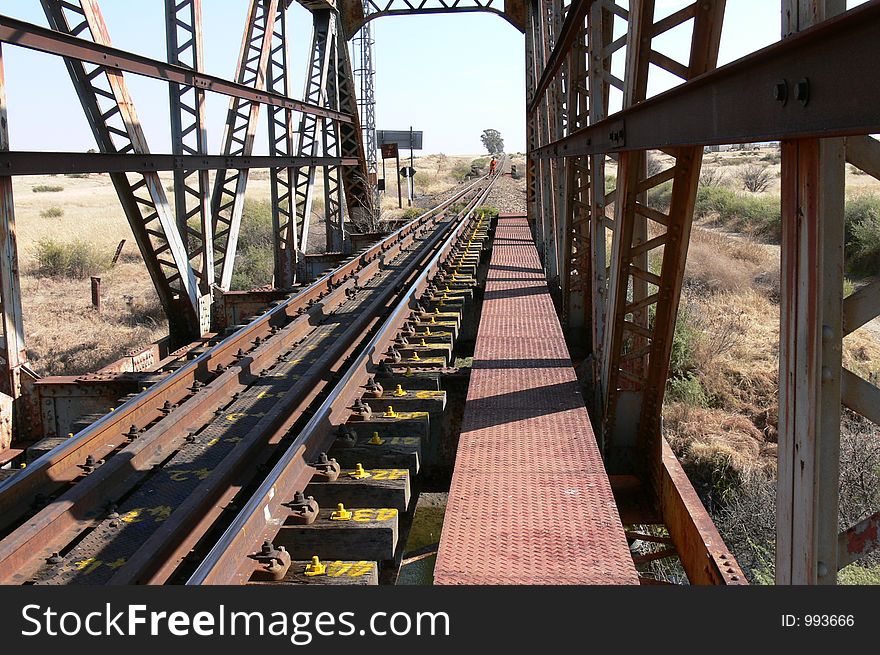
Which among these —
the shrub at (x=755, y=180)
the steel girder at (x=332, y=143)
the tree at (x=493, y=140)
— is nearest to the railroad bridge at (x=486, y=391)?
the steel girder at (x=332, y=143)

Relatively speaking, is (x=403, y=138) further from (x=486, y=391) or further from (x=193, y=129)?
(x=486, y=391)

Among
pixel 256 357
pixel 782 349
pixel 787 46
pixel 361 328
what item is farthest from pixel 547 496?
pixel 361 328

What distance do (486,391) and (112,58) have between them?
5.45 metres

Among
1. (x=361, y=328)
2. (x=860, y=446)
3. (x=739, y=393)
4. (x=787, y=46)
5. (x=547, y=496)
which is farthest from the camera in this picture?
(x=739, y=393)

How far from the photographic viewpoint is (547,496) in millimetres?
3758

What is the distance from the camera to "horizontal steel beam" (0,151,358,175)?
6.69m

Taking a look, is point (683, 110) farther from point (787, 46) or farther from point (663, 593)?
point (663, 593)

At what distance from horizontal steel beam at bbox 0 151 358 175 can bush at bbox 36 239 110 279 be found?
11056 mm

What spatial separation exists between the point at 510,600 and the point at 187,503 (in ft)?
7.87

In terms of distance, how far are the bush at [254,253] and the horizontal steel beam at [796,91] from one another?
16292 millimetres

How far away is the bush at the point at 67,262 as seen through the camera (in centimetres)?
2153

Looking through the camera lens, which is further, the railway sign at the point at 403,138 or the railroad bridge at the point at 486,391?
the railway sign at the point at 403,138

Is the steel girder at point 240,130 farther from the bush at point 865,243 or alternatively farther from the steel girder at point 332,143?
the bush at point 865,243

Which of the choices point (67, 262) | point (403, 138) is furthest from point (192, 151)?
point (403, 138)
